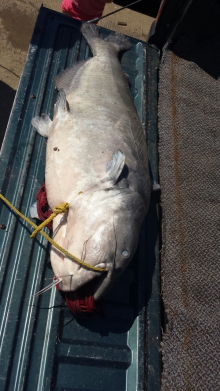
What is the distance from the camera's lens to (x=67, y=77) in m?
2.87

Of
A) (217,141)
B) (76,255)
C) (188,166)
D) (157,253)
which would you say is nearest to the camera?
(76,255)

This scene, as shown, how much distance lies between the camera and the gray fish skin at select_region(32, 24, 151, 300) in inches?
73.7

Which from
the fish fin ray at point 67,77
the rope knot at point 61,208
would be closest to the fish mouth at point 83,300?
the rope knot at point 61,208

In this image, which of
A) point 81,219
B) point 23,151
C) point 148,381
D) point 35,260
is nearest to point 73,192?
point 81,219

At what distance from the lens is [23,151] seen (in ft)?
8.48

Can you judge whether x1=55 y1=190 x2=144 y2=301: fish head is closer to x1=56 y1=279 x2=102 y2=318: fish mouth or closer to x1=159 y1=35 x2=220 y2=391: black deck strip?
x1=56 y1=279 x2=102 y2=318: fish mouth

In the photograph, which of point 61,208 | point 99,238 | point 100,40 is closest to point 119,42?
point 100,40

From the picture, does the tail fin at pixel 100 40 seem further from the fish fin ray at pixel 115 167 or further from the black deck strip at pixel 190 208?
the fish fin ray at pixel 115 167

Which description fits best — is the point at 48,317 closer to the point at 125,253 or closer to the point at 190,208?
the point at 125,253

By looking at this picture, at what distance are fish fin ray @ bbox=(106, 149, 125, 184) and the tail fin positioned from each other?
1.48 m

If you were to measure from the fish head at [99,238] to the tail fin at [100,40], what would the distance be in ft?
5.89

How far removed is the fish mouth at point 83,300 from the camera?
190 cm

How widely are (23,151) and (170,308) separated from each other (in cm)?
168

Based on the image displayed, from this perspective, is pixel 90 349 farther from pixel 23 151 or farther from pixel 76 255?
pixel 23 151
